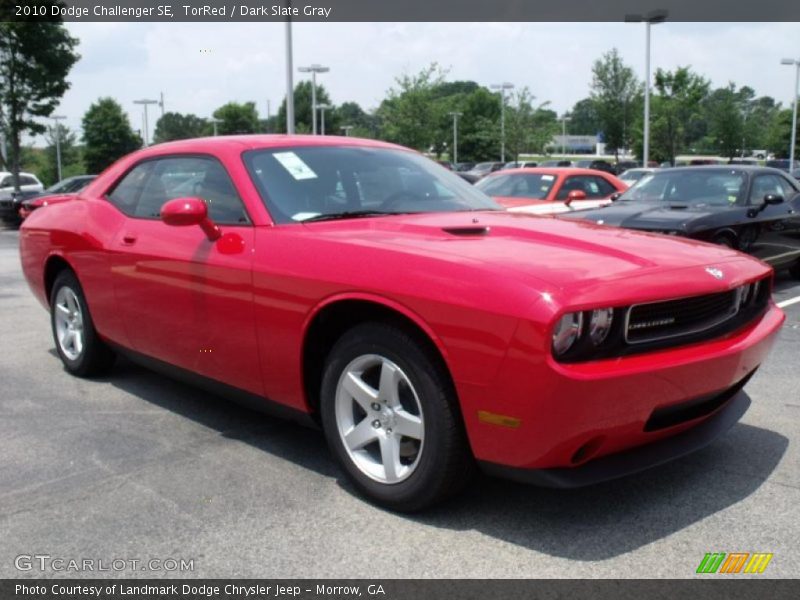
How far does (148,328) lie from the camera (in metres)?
4.28

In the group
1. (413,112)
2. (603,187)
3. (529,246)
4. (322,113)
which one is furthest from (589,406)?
(322,113)

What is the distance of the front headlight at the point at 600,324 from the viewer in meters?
2.71

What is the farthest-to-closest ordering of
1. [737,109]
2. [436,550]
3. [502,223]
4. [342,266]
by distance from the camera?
1. [737,109]
2. [502,223]
3. [342,266]
4. [436,550]

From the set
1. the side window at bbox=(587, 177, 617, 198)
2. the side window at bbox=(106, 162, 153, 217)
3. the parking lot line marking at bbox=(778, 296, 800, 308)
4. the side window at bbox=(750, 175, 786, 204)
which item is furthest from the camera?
the side window at bbox=(587, 177, 617, 198)

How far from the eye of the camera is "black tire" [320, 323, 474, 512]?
9.45 ft

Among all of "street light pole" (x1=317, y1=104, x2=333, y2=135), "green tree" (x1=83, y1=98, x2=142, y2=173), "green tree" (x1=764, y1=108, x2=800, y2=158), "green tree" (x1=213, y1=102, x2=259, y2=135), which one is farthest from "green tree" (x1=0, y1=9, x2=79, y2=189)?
"green tree" (x1=213, y1=102, x2=259, y2=135)

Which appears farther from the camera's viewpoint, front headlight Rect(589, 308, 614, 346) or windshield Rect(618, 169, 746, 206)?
windshield Rect(618, 169, 746, 206)

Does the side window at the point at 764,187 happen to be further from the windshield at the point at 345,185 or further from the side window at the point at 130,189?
the side window at the point at 130,189

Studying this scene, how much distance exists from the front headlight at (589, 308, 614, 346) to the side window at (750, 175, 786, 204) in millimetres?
6966

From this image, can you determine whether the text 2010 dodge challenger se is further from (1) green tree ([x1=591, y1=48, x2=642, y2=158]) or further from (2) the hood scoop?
(1) green tree ([x1=591, y1=48, x2=642, y2=158])

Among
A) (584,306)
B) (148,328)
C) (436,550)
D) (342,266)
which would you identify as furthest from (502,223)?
(148,328)

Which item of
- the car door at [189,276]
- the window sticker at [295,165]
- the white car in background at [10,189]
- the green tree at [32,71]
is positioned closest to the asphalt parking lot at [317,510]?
the car door at [189,276]

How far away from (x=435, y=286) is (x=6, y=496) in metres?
2.01

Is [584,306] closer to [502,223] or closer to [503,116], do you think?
[502,223]
